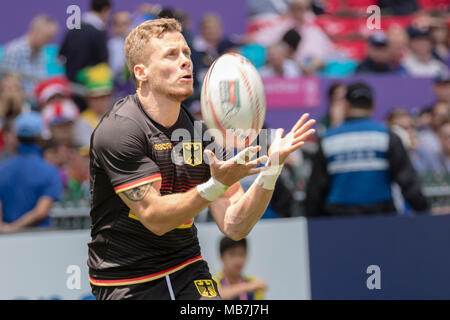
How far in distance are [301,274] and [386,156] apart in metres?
1.40

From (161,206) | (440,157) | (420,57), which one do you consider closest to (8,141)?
(161,206)

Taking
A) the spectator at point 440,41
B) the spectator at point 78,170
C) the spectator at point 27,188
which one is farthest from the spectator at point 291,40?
the spectator at point 27,188

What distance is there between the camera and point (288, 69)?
→ 11344mm

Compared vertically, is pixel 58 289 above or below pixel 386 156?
below

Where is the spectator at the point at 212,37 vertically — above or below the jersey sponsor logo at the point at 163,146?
above

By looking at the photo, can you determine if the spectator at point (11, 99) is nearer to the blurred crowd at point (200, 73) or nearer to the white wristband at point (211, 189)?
the blurred crowd at point (200, 73)

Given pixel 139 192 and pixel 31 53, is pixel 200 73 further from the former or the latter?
pixel 139 192

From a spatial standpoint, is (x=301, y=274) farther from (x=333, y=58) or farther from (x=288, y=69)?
(x=333, y=58)

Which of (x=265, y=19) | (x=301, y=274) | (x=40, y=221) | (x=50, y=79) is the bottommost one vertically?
(x=301, y=274)

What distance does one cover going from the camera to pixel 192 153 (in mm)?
4234

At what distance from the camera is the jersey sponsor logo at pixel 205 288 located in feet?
13.6

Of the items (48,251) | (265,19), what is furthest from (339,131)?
(265,19)

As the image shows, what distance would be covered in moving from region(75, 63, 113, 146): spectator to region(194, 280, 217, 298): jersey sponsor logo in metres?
4.73

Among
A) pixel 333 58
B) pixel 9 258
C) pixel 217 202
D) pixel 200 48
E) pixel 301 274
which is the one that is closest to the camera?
pixel 217 202
